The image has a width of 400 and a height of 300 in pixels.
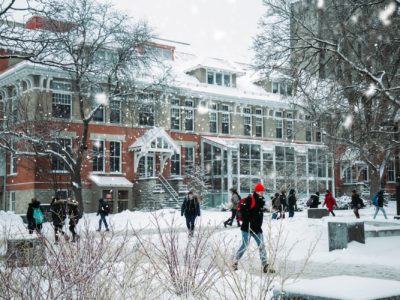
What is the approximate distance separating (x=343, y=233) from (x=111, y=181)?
23.3 m

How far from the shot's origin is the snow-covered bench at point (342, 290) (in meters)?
4.59

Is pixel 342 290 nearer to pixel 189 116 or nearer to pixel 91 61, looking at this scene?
pixel 91 61

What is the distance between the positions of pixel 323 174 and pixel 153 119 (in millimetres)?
16034

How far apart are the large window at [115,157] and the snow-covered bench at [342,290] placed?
32778 millimetres

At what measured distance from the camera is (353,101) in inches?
808

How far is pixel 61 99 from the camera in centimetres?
3516

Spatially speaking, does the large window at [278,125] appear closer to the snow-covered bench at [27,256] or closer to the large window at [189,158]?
the large window at [189,158]

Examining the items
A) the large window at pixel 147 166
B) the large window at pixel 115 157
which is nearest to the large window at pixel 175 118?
the large window at pixel 147 166

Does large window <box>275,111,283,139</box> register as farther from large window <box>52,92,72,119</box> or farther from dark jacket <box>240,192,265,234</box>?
dark jacket <box>240,192,265,234</box>

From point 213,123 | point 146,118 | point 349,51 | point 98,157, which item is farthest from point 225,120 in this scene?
point 349,51

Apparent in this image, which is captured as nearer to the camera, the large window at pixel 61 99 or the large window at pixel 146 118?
the large window at pixel 61 99

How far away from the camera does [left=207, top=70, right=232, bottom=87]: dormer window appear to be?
44312 millimetres

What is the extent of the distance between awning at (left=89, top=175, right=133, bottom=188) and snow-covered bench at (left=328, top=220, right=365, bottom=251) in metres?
22.4

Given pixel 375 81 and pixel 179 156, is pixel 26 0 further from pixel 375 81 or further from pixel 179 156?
pixel 179 156
